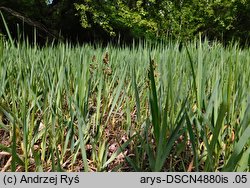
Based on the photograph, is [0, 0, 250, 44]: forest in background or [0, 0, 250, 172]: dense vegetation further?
[0, 0, 250, 44]: forest in background

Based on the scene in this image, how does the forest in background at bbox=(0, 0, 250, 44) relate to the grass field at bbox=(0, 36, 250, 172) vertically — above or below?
above

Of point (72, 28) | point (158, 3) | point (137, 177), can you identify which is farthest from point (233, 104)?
point (158, 3)

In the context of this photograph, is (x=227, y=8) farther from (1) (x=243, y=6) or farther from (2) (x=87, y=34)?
(2) (x=87, y=34)

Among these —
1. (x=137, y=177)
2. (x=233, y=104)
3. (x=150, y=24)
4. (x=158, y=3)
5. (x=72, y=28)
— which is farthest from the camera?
(x=158, y=3)

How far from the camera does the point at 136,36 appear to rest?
7.75 meters

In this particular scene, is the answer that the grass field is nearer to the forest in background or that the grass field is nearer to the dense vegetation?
the dense vegetation

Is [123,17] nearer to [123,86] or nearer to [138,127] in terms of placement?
[123,86]

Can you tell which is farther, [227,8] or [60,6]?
[227,8]

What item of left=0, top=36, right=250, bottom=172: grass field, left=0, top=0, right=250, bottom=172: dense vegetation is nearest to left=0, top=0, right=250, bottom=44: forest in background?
left=0, top=0, right=250, bottom=172: dense vegetation

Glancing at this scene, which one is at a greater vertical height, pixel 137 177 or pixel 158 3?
pixel 158 3

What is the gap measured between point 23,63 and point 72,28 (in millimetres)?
6243

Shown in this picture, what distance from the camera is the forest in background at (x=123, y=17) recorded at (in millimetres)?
6414

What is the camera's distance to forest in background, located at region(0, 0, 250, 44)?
6414mm

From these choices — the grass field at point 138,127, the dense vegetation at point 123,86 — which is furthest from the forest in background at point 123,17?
the grass field at point 138,127
